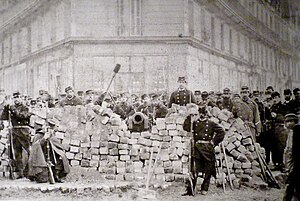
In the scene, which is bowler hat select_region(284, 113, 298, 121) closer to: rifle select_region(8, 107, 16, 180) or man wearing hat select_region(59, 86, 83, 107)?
man wearing hat select_region(59, 86, 83, 107)

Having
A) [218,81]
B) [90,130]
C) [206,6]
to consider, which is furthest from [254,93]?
[90,130]

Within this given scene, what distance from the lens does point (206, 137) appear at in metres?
5.38

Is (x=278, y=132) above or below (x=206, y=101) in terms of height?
below

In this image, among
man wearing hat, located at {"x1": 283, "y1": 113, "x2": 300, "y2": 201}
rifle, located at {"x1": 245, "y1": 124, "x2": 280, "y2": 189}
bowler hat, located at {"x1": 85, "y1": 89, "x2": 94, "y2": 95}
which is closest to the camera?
man wearing hat, located at {"x1": 283, "y1": 113, "x2": 300, "y2": 201}

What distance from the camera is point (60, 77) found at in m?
5.58

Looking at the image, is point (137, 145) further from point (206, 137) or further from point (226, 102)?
point (226, 102)

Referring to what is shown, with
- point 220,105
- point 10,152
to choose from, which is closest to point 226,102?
point 220,105

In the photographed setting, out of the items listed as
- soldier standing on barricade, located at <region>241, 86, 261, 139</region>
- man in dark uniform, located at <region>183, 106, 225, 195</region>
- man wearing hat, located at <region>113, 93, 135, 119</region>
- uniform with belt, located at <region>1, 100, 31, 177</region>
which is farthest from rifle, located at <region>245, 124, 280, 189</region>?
uniform with belt, located at <region>1, 100, 31, 177</region>

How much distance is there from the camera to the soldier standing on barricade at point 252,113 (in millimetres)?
5500

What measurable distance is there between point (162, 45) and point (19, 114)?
6.55 feet

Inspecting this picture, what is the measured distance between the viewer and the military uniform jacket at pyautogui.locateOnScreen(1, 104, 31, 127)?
570 cm

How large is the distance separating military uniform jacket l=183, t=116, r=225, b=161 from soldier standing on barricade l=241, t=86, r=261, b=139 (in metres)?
0.39

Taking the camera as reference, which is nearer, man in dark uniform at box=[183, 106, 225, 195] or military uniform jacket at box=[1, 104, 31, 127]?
man in dark uniform at box=[183, 106, 225, 195]

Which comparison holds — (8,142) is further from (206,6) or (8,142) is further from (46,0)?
(206,6)
